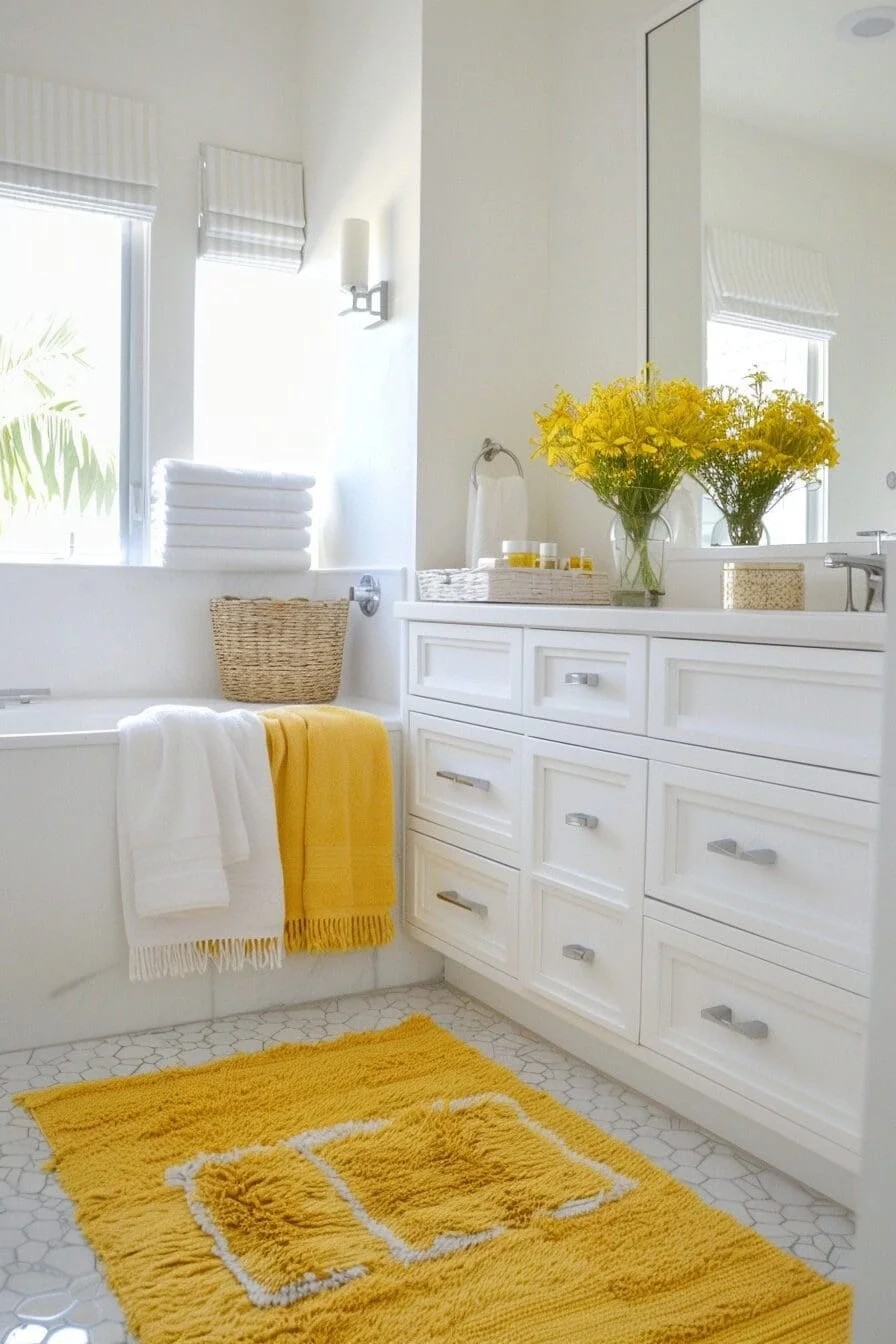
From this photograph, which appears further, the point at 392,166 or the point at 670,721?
the point at 392,166

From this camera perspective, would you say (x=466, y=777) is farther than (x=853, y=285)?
Yes

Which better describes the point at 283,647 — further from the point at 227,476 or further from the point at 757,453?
the point at 757,453

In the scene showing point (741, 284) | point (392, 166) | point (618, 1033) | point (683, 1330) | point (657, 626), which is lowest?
point (683, 1330)

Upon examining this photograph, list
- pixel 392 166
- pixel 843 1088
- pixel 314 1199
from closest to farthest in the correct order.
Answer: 1. pixel 843 1088
2. pixel 314 1199
3. pixel 392 166

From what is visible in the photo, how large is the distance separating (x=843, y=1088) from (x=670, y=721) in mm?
569

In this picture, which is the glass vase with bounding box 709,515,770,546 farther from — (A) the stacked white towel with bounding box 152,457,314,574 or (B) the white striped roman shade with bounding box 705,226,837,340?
(A) the stacked white towel with bounding box 152,457,314,574

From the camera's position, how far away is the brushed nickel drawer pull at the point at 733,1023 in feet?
5.49

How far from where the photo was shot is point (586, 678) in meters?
2.03

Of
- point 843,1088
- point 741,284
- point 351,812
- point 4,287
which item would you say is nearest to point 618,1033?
point 843,1088

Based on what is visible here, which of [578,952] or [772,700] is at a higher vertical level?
[772,700]

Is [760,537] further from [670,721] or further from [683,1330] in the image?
[683,1330]

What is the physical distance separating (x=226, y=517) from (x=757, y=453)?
4.43 feet

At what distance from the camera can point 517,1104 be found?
2.00m

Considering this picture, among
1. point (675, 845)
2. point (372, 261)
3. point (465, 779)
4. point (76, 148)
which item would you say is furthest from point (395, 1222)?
point (76, 148)
